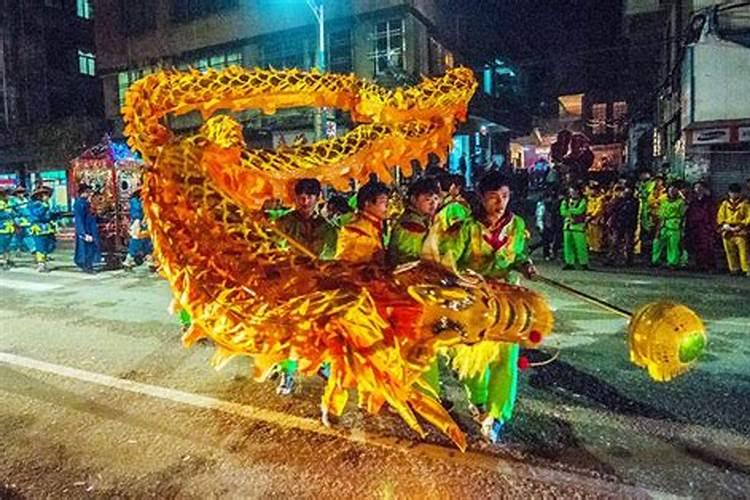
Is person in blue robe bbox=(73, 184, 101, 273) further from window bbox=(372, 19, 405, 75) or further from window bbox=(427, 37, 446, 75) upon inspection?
window bbox=(427, 37, 446, 75)

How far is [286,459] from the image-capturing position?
4023 millimetres

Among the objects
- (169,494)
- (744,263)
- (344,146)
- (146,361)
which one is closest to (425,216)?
(344,146)

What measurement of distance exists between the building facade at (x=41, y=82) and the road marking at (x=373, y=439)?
27.1 metres

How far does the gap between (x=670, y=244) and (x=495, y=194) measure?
9504 mm

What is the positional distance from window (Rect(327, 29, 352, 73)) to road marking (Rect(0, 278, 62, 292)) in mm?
13620

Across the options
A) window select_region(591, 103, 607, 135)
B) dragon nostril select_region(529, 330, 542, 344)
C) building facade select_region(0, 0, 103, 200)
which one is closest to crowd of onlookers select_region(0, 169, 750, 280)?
dragon nostril select_region(529, 330, 542, 344)

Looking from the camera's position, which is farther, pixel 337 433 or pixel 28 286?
pixel 28 286

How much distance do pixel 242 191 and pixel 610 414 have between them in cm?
325

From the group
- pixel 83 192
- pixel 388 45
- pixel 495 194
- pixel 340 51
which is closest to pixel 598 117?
pixel 388 45

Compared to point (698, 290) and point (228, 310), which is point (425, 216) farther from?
point (698, 290)

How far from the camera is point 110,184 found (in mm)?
15805

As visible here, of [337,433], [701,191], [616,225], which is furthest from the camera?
[616,225]

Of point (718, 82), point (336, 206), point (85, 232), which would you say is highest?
point (718, 82)

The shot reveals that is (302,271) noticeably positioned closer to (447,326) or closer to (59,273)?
(447,326)
